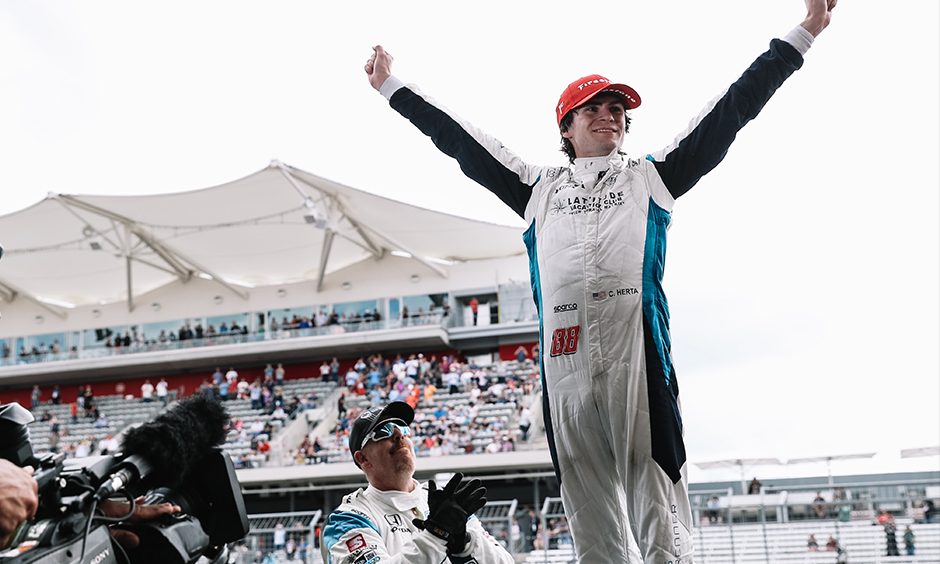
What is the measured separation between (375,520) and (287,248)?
1011 inches

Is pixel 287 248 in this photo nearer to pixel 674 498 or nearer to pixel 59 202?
pixel 59 202

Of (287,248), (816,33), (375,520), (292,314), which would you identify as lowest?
(375,520)

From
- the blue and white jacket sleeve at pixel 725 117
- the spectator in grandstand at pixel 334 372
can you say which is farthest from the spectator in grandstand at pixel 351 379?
the blue and white jacket sleeve at pixel 725 117

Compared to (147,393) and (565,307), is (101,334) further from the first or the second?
(565,307)

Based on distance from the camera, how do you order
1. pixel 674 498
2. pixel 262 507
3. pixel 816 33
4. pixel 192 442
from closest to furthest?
pixel 192 442
pixel 674 498
pixel 816 33
pixel 262 507

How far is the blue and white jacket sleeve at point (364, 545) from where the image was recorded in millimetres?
2660

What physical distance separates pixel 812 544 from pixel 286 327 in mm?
20390

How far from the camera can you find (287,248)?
28.4m

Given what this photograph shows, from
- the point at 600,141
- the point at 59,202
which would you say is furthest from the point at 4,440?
the point at 59,202

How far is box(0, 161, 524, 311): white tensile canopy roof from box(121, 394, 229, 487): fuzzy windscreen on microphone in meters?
22.0

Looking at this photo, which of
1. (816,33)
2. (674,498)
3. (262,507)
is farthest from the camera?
(262,507)

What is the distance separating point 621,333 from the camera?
280cm

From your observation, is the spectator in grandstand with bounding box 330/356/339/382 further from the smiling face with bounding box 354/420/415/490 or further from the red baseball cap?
the red baseball cap

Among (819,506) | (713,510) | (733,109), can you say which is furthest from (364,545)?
(819,506)
